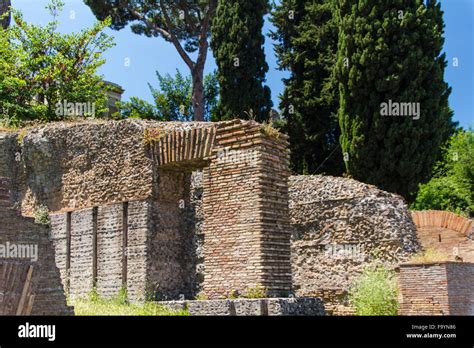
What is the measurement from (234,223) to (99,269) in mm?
3327

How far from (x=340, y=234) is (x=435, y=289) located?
6.75 feet

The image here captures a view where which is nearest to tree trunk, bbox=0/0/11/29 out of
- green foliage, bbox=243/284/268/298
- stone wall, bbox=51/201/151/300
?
stone wall, bbox=51/201/151/300

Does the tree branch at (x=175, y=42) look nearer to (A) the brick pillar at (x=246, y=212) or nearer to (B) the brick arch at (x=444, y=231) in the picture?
(B) the brick arch at (x=444, y=231)

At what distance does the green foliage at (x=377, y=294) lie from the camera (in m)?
12.3

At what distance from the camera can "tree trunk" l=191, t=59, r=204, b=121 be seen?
90.1 feet

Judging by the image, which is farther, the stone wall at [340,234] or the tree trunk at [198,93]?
the tree trunk at [198,93]

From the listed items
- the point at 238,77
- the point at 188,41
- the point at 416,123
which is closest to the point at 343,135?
the point at 416,123

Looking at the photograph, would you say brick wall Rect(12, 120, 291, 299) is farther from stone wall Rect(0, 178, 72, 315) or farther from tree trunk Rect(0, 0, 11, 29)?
tree trunk Rect(0, 0, 11, 29)

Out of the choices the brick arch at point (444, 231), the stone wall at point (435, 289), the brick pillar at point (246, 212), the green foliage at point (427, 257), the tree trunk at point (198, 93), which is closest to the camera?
the brick pillar at point (246, 212)

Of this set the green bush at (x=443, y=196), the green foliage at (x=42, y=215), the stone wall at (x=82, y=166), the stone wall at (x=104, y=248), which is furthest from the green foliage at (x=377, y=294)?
the green bush at (x=443, y=196)

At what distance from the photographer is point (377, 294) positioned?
12.4 meters

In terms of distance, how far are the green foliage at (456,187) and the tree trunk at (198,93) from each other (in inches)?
386

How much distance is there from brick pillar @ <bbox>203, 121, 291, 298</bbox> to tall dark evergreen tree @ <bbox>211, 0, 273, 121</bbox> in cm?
1277

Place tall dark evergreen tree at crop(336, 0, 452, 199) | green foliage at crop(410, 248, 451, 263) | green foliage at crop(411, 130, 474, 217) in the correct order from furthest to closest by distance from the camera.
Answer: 1. green foliage at crop(411, 130, 474, 217)
2. tall dark evergreen tree at crop(336, 0, 452, 199)
3. green foliage at crop(410, 248, 451, 263)
